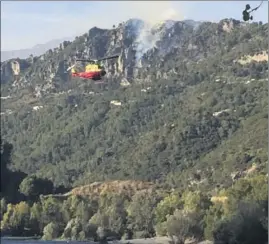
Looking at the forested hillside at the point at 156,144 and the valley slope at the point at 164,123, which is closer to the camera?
the forested hillside at the point at 156,144

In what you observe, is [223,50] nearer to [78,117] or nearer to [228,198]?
[78,117]

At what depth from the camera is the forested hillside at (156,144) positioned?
3226 inches

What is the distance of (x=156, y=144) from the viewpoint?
13012cm

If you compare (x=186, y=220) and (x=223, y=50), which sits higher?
(x=223, y=50)

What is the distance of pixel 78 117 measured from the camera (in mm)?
167125

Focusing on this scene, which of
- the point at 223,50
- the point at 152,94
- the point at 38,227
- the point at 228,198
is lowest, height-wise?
the point at 38,227

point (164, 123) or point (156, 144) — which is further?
point (164, 123)

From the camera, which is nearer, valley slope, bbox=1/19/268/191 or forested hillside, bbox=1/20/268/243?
forested hillside, bbox=1/20/268/243

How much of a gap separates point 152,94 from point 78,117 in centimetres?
1793

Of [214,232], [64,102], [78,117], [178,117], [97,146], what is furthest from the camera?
[64,102]

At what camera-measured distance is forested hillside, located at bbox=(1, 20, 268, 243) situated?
A: 81938 millimetres

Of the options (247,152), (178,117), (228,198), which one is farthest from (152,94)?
(228,198)

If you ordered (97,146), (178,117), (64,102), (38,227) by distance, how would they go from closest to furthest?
(38,227) < (178,117) < (97,146) < (64,102)

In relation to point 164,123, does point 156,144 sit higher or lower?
lower
